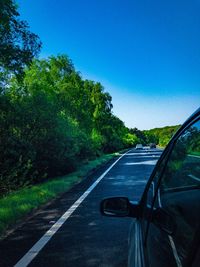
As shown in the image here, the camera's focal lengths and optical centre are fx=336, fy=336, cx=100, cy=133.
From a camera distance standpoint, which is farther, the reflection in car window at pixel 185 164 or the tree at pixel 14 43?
the tree at pixel 14 43

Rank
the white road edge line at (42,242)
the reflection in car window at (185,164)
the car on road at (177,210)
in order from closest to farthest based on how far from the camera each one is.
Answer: the car on road at (177,210) → the reflection in car window at (185,164) → the white road edge line at (42,242)

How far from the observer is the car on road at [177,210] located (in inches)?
50.3

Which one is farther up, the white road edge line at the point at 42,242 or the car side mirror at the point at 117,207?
the car side mirror at the point at 117,207

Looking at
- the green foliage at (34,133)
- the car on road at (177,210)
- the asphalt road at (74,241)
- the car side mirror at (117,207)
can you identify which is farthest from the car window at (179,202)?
the green foliage at (34,133)

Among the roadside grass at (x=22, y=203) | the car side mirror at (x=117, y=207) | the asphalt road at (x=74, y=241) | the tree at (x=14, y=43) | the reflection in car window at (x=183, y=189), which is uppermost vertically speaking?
the tree at (x=14, y=43)

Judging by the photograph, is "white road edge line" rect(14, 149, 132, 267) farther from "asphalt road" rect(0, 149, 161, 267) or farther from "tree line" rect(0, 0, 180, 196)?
"tree line" rect(0, 0, 180, 196)

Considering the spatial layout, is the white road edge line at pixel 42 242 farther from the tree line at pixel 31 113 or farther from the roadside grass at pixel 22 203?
the tree line at pixel 31 113

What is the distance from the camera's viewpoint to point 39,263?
14.5 feet

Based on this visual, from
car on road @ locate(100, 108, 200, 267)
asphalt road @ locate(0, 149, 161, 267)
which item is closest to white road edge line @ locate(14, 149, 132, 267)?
asphalt road @ locate(0, 149, 161, 267)

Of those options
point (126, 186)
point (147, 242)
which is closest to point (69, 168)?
point (126, 186)

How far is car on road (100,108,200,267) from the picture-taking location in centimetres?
128

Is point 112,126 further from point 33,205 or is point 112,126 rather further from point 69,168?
point 33,205

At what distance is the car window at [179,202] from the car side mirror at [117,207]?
483 mm

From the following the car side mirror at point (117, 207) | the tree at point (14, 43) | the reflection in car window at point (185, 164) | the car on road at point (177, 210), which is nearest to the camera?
the car on road at point (177, 210)
